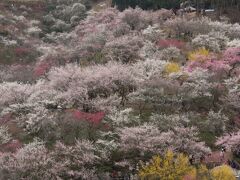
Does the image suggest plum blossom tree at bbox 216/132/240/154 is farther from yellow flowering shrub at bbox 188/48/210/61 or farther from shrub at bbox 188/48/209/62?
yellow flowering shrub at bbox 188/48/210/61

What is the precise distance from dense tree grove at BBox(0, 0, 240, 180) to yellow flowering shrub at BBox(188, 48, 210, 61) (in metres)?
0.14

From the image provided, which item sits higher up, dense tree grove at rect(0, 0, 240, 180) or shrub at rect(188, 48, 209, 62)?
shrub at rect(188, 48, 209, 62)

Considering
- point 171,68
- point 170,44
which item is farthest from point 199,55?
point 170,44

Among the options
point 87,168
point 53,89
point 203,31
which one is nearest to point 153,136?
point 87,168

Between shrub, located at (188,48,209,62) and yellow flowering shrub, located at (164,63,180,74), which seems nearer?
yellow flowering shrub, located at (164,63,180,74)

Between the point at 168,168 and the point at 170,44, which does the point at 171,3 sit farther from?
the point at 168,168

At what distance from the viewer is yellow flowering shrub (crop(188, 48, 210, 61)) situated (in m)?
60.3

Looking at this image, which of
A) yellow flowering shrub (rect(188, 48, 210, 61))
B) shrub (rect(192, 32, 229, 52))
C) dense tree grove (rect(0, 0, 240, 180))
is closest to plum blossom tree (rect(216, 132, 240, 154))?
dense tree grove (rect(0, 0, 240, 180))

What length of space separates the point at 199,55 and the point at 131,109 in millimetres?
17517

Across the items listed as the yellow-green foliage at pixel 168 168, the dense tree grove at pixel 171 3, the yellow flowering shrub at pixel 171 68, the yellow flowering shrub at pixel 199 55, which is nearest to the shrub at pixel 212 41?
the yellow flowering shrub at pixel 199 55

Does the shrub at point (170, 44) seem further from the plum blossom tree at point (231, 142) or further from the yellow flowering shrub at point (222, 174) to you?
the yellow flowering shrub at point (222, 174)

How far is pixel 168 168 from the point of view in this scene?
37562mm

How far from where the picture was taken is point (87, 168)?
39.5m

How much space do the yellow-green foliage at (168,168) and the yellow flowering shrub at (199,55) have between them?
24453 mm
